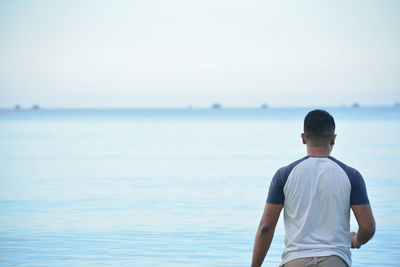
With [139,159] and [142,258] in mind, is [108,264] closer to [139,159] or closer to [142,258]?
[142,258]

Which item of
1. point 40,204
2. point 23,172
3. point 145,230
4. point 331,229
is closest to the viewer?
point 331,229

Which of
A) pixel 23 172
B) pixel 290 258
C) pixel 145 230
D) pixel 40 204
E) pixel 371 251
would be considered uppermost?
pixel 23 172

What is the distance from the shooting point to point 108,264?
1077cm

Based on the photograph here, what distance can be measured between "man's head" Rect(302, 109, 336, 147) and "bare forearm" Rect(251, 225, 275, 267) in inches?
22.2

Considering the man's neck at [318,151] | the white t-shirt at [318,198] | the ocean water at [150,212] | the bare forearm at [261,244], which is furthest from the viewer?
the ocean water at [150,212]

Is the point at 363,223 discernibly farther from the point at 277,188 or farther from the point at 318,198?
the point at 277,188

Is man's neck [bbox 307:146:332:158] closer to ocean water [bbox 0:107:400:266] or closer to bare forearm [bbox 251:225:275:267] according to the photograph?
bare forearm [bbox 251:225:275:267]

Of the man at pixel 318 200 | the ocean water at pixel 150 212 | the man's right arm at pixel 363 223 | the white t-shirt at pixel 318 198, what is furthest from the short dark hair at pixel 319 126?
the ocean water at pixel 150 212

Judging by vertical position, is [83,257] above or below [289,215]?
above

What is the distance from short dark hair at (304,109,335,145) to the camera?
4223mm

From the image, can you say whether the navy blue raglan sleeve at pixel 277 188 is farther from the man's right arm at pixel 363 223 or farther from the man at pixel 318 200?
the man's right arm at pixel 363 223

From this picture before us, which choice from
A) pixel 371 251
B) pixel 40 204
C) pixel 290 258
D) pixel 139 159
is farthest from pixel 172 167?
pixel 290 258

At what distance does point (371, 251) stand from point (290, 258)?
7.86 meters

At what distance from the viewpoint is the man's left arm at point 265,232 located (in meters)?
4.30
